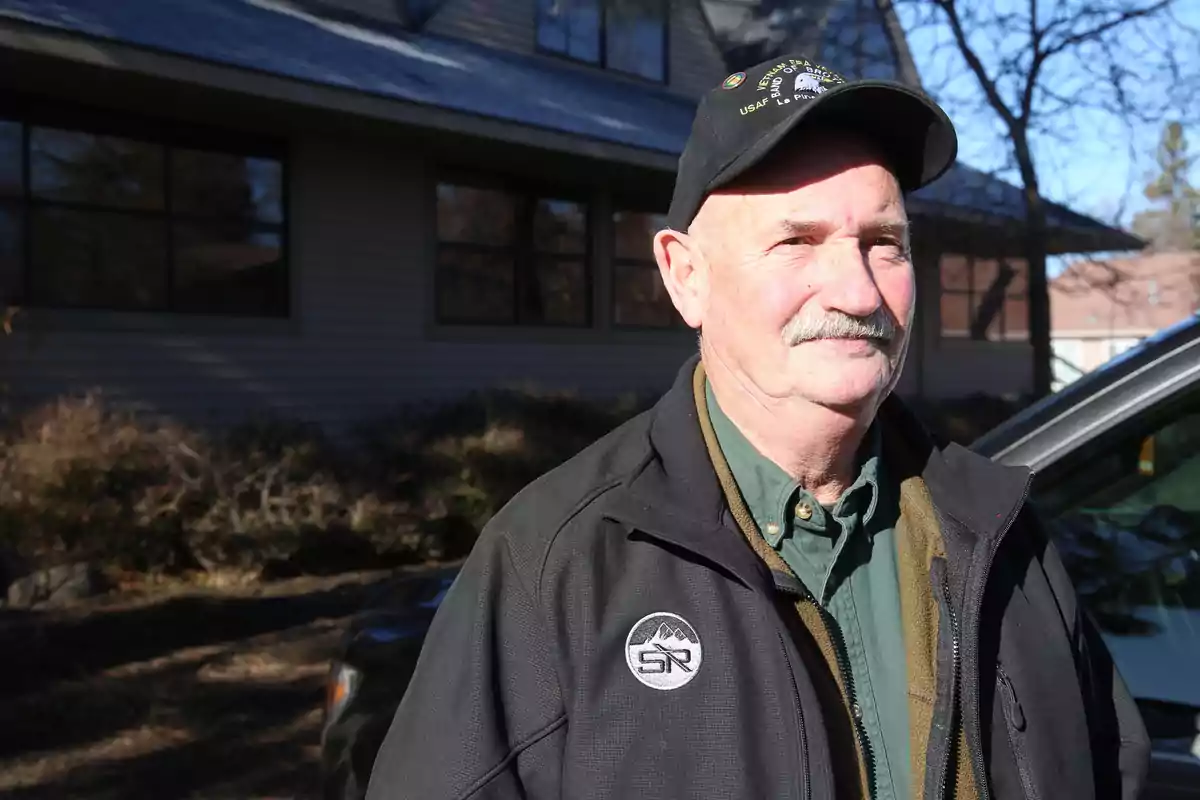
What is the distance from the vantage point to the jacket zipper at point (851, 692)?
150 cm

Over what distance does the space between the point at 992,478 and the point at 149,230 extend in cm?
888

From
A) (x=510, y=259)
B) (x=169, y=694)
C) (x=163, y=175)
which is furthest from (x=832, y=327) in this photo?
(x=510, y=259)

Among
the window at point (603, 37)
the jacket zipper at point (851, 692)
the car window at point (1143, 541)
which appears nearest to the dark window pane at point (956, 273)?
the window at point (603, 37)

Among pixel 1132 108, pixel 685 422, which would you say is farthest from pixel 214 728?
pixel 1132 108

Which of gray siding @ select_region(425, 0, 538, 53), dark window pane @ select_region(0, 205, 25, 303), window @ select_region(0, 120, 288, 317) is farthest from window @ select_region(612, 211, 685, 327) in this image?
dark window pane @ select_region(0, 205, 25, 303)

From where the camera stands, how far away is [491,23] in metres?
12.7

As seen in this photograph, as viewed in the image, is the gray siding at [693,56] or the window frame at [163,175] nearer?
the window frame at [163,175]

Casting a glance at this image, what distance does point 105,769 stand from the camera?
14.6ft

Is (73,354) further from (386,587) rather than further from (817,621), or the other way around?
(817,621)

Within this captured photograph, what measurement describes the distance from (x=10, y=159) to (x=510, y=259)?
5.03m

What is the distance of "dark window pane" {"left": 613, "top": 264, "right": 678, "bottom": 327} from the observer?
13070mm

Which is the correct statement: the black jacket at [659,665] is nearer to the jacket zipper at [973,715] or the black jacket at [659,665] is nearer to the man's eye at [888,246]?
the jacket zipper at [973,715]

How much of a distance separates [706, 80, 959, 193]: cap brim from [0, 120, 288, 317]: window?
8204mm

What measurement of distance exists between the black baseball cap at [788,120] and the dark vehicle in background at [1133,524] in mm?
764
